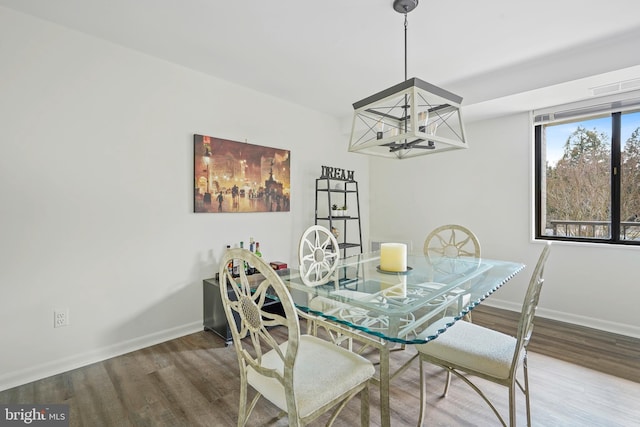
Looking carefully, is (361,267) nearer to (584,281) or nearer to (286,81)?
(286,81)

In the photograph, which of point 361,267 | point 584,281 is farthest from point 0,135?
point 584,281

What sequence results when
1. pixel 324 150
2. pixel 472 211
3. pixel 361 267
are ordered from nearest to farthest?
1. pixel 361 267
2. pixel 472 211
3. pixel 324 150

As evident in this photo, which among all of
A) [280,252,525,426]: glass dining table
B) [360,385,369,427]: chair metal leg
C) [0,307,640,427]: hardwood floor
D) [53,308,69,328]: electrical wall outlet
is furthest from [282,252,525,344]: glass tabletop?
[53,308,69,328]: electrical wall outlet

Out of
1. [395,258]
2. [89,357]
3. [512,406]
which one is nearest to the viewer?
[512,406]

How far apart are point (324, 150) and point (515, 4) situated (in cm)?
247

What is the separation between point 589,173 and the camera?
303 centimetres

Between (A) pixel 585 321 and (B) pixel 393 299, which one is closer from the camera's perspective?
(B) pixel 393 299

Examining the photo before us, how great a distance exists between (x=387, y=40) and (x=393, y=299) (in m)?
1.88

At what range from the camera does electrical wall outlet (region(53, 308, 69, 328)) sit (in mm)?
2121

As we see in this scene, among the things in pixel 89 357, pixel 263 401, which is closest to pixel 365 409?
pixel 263 401

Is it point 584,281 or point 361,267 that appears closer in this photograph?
point 361,267

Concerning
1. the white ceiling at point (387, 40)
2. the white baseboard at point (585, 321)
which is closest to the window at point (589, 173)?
the white ceiling at point (387, 40)

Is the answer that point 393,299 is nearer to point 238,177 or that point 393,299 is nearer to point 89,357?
point 238,177

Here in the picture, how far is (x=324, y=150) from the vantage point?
13.2ft
